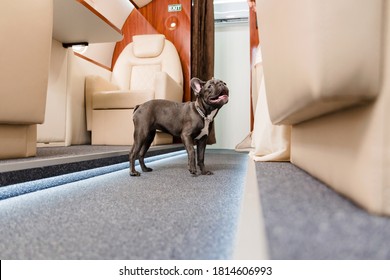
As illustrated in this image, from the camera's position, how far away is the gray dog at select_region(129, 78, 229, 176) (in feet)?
4.37

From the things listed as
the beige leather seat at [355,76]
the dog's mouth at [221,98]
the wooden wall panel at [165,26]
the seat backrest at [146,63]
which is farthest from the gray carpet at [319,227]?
the wooden wall panel at [165,26]

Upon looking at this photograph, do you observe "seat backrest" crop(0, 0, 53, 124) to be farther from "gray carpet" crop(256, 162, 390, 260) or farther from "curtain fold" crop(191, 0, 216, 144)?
"curtain fold" crop(191, 0, 216, 144)

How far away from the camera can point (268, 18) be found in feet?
2.82

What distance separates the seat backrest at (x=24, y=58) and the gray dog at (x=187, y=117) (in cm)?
43

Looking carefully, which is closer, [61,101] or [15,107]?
[15,107]

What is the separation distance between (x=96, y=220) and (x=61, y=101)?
1.99m

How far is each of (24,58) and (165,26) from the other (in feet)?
9.74

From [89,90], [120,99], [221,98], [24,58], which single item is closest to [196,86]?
[221,98]

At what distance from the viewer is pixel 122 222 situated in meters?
0.64

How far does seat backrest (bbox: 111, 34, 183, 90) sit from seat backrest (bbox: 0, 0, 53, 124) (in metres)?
2.24

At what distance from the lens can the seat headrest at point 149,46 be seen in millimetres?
3504

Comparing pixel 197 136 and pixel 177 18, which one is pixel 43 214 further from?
pixel 177 18

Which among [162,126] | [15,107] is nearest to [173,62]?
[162,126]

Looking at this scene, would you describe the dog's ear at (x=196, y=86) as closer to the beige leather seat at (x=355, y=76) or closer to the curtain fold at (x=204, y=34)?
the beige leather seat at (x=355, y=76)
